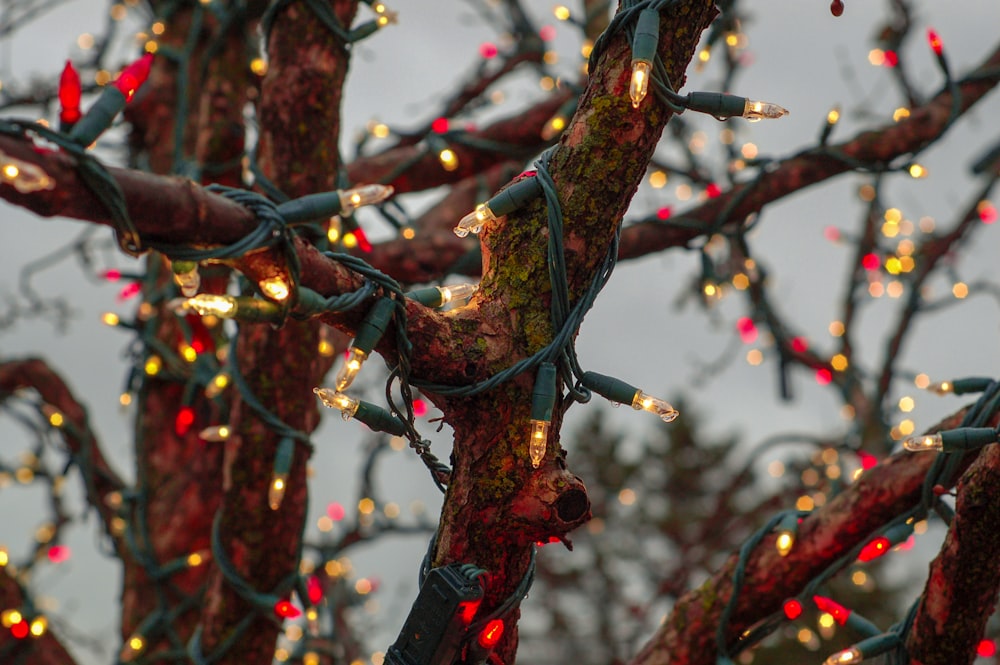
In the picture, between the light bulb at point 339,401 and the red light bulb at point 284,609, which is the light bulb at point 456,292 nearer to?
the light bulb at point 339,401

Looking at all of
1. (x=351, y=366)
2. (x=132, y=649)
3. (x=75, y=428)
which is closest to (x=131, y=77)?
(x=351, y=366)

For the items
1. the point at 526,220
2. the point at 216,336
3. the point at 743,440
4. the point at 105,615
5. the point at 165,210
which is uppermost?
the point at 743,440

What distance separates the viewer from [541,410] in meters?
1.14

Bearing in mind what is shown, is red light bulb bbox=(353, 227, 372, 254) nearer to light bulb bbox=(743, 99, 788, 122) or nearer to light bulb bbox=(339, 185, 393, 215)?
light bulb bbox=(339, 185, 393, 215)

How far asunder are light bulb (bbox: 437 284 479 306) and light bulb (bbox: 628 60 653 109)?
1.10 feet

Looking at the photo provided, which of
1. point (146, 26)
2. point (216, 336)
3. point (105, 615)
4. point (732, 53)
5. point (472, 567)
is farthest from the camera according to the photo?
point (105, 615)

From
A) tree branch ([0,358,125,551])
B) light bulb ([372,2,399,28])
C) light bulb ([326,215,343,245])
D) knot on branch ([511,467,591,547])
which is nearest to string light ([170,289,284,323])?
knot on branch ([511,467,591,547])

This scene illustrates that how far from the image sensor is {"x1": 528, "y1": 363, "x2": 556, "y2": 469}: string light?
3.73 ft

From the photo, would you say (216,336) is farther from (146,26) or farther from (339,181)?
(146,26)

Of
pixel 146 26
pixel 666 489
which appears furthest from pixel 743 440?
pixel 146 26

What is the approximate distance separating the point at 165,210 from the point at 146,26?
133 inches

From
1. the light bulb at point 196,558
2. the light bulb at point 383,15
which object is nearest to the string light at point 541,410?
the light bulb at point 383,15

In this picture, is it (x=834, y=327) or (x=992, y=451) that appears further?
(x=834, y=327)

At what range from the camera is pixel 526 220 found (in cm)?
125
